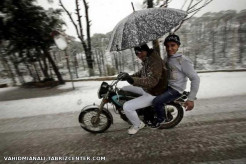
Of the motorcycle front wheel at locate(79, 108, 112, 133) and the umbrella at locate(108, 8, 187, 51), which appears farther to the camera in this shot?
the motorcycle front wheel at locate(79, 108, 112, 133)

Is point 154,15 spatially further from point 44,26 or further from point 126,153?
point 44,26

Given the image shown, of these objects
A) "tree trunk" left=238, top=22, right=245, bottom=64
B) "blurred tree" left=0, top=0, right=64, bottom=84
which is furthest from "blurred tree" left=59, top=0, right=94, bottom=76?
"tree trunk" left=238, top=22, right=245, bottom=64

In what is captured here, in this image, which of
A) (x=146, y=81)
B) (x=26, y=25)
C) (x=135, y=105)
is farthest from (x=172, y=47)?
(x=26, y=25)

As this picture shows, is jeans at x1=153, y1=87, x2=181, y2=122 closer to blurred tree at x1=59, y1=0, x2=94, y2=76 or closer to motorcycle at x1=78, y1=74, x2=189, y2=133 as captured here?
motorcycle at x1=78, y1=74, x2=189, y2=133

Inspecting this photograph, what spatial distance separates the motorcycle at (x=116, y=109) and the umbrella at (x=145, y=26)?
73 cm

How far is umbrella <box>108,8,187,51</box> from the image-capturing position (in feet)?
10.0

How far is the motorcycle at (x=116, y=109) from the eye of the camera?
3859 millimetres

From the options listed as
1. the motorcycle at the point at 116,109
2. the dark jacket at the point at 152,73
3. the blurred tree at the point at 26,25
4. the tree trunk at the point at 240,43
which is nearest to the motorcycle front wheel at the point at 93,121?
the motorcycle at the point at 116,109

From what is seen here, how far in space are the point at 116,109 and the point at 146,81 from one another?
1.05m

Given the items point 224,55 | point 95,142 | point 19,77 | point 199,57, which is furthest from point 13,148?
point 224,55

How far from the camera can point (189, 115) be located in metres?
4.82

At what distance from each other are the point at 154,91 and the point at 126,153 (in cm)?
127

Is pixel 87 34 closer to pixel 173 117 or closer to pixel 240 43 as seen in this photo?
pixel 173 117

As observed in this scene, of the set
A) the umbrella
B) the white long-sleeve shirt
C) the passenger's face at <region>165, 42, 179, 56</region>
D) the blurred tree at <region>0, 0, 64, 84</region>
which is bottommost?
the white long-sleeve shirt
